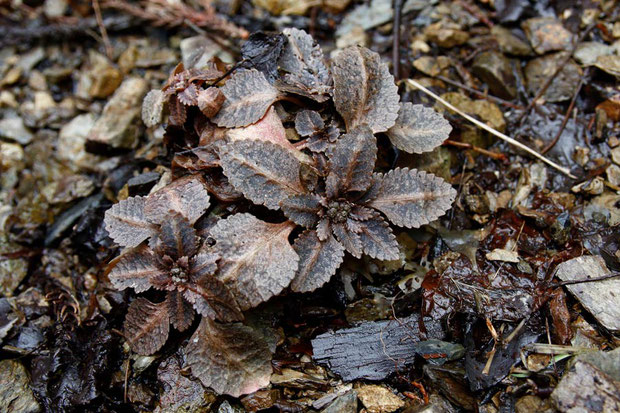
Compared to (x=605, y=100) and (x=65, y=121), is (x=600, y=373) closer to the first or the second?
(x=605, y=100)

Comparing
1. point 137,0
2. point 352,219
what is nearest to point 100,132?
point 137,0

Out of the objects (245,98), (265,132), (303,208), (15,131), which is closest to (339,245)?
(303,208)

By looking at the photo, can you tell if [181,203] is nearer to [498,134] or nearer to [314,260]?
[314,260]

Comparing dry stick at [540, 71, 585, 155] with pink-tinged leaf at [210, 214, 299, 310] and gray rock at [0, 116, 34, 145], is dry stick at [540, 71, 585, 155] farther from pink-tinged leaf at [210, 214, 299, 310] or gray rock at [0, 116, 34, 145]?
gray rock at [0, 116, 34, 145]

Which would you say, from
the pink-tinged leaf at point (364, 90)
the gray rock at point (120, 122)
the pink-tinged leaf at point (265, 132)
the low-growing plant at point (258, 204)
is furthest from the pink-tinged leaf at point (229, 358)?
the gray rock at point (120, 122)

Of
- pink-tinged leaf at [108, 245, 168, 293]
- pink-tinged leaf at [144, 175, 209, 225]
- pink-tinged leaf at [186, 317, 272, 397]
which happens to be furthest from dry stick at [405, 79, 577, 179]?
pink-tinged leaf at [108, 245, 168, 293]

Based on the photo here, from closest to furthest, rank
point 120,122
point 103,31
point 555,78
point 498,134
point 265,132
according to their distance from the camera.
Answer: point 265,132, point 498,134, point 555,78, point 120,122, point 103,31

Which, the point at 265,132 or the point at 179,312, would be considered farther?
the point at 265,132
